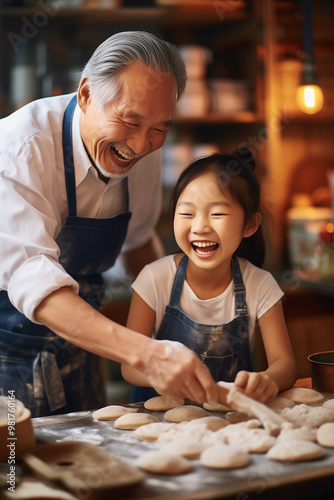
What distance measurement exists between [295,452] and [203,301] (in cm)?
64

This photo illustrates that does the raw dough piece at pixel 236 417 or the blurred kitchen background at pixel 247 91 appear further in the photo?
the blurred kitchen background at pixel 247 91

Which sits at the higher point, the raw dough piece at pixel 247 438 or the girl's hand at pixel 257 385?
the girl's hand at pixel 257 385

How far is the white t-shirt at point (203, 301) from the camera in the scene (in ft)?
5.45

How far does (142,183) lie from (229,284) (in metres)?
0.42

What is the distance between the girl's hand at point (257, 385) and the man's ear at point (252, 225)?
1.35ft

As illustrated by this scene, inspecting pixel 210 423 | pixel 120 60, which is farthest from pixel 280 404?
pixel 120 60

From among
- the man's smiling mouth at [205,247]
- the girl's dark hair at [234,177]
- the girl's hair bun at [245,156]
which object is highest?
the girl's hair bun at [245,156]

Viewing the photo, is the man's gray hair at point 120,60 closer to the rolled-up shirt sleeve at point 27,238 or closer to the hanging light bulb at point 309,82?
the rolled-up shirt sleeve at point 27,238

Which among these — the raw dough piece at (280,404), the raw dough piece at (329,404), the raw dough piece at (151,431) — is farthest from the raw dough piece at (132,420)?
the raw dough piece at (329,404)

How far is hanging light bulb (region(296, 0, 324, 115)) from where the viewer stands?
3072 millimetres

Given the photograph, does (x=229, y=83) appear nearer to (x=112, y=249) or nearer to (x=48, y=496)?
(x=112, y=249)

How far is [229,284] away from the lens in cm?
170

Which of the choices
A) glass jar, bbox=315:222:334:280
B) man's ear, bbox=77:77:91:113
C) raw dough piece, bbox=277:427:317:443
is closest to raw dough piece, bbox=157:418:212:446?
raw dough piece, bbox=277:427:317:443

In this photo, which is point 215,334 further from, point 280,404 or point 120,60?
point 120,60
